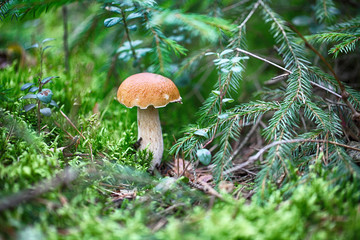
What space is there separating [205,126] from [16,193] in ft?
3.76

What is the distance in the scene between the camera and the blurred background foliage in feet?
3.52

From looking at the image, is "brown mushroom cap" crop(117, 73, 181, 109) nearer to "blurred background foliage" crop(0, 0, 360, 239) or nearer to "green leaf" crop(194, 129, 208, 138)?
"blurred background foliage" crop(0, 0, 360, 239)

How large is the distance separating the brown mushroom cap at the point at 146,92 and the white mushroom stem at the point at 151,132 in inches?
8.8

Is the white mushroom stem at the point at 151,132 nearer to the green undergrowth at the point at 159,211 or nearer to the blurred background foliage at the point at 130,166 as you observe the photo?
the blurred background foliage at the point at 130,166

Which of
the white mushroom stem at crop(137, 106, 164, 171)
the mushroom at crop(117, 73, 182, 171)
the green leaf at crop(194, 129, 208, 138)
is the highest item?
the mushroom at crop(117, 73, 182, 171)

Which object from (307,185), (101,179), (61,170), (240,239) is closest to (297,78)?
(307,185)

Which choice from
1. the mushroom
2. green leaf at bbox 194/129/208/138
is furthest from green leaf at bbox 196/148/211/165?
the mushroom

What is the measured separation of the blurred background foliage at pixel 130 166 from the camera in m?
1.07

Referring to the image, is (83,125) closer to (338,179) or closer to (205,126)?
(205,126)

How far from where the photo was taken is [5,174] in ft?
4.26

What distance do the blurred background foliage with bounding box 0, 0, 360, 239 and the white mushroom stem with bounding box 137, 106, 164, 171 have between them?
82 millimetres

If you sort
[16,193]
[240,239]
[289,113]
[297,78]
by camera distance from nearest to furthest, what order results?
[240,239]
[16,193]
[289,113]
[297,78]

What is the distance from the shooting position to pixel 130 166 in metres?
1.87

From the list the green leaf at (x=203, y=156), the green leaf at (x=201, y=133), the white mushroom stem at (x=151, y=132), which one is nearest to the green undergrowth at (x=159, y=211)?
the green leaf at (x=203, y=156)
